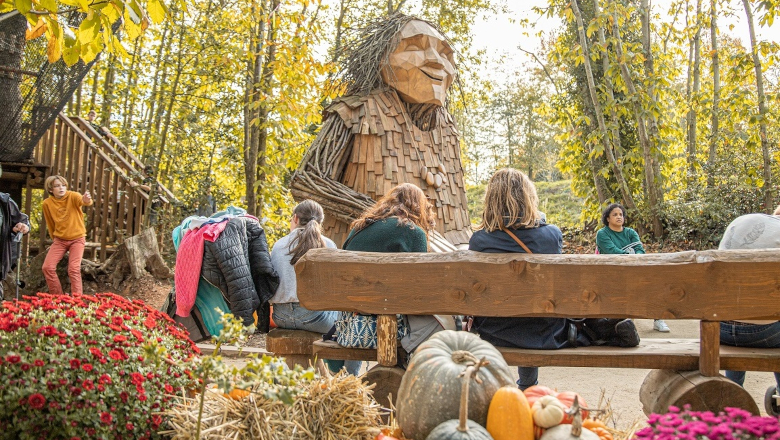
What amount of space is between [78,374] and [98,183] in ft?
29.0

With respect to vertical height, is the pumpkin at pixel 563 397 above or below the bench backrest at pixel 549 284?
below

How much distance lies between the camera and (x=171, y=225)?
1013 centimetres

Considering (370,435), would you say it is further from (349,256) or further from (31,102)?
(31,102)

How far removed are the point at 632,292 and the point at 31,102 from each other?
797 centimetres

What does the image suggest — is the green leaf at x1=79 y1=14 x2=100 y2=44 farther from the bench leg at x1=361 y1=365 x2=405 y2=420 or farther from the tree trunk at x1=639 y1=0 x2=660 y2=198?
the tree trunk at x1=639 y1=0 x2=660 y2=198

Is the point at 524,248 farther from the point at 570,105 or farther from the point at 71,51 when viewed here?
the point at 570,105

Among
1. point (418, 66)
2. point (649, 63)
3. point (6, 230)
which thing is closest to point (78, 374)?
point (418, 66)

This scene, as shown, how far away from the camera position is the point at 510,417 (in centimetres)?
210

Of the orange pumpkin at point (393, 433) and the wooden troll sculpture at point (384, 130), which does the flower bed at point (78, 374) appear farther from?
the wooden troll sculpture at point (384, 130)

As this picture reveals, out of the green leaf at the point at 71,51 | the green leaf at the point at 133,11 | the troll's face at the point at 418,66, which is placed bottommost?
the green leaf at the point at 71,51

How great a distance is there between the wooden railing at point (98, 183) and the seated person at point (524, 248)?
7.89 m

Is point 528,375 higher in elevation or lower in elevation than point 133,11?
lower

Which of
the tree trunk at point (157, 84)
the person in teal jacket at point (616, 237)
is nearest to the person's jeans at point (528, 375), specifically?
the person in teal jacket at point (616, 237)

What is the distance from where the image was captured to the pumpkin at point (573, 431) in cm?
195
